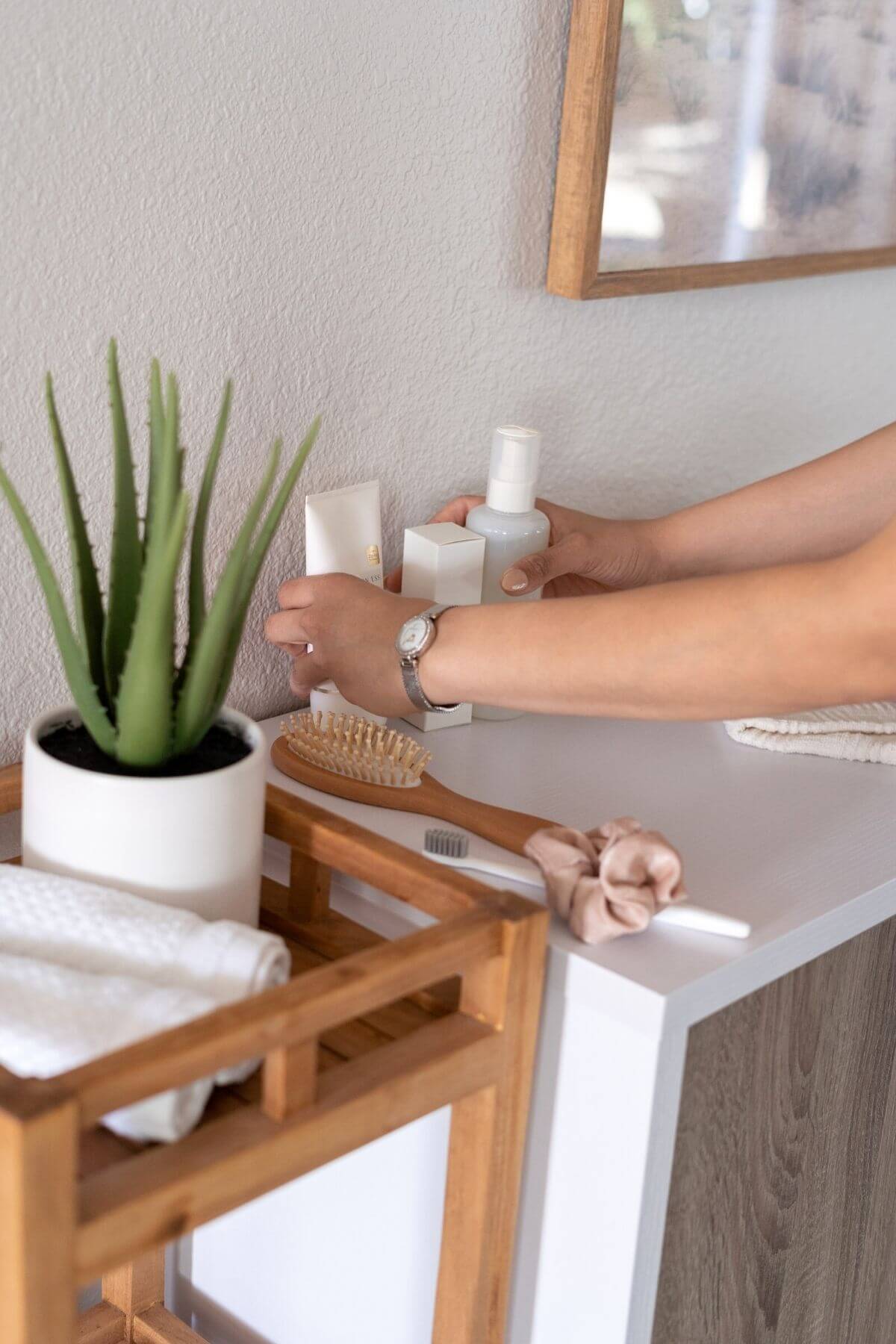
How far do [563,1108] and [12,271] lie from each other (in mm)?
471

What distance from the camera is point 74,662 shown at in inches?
22.1

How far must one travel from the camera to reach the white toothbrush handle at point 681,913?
63cm

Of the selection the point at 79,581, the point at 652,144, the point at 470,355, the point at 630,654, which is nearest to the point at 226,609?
the point at 79,581

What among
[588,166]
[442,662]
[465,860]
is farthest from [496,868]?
[588,166]

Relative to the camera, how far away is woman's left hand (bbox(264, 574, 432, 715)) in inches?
29.7

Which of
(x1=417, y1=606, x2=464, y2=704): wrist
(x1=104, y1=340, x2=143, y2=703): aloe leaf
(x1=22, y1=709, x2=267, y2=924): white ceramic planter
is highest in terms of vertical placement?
(x1=104, y1=340, x2=143, y2=703): aloe leaf

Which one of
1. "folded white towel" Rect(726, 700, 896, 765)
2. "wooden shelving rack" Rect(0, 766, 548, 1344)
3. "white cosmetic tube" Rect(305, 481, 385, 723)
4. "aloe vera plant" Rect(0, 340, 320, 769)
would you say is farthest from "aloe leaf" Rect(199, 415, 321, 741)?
"folded white towel" Rect(726, 700, 896, 765)

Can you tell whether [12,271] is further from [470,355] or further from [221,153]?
[470,355]

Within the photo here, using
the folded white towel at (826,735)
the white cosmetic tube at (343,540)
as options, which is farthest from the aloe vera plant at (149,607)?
the folded white towel at (826,735)

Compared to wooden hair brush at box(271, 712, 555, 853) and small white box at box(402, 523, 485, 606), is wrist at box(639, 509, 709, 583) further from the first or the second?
wooden hair brush at box(271, 712, 555, 853)

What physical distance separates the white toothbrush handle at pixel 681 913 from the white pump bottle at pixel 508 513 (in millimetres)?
190

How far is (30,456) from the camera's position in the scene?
70 centimetres

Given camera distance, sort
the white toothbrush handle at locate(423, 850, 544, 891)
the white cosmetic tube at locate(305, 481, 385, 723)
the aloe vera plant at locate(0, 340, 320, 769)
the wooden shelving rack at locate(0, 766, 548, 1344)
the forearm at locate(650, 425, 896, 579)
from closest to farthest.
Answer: the wooden shelving rack at locate(0, 766, 548, 1344)
the aloe vera plant at locate(0, 340, 320, 769)
the white toothbrush handle at locate(423, 850, 544, 891)
the white cosmetic tube at locate(305, 481, 385, 723)
the forearm at locate(650, 425, 896, 579)

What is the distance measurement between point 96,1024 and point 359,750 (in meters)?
0.28
